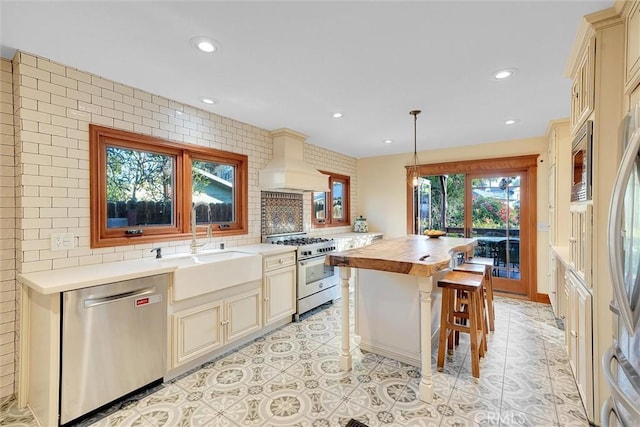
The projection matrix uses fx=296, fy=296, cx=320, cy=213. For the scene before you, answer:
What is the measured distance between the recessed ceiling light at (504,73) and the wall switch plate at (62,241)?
3.58 metres

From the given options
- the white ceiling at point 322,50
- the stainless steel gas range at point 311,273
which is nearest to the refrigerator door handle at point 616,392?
the white ceiling at point 322,50

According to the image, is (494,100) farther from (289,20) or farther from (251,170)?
(251,170)

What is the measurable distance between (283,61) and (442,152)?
12.6ft

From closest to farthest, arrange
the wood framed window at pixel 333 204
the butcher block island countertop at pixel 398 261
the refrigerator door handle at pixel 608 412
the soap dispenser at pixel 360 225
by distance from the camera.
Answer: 1. the refrigerator door handle at pixel 608 412
2. the butcher block island countertop at pixel 398 261
3. the wood framed window at pixel 333 204
4. the soap dispenser at pixel 360 225

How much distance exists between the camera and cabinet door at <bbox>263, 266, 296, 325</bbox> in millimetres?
3211

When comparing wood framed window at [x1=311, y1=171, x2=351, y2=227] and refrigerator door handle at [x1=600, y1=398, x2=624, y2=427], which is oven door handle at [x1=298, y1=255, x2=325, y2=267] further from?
refrigerator door handle at [x1=600, y1=398, x2=624, y2=427]

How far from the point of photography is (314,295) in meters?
3.91

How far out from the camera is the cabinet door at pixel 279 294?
10.5 ft

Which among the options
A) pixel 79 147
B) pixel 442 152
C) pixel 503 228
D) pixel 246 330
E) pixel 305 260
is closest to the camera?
pixel 79 147

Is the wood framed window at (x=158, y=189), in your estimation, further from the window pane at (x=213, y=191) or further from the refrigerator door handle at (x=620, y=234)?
the refrigerator door handle at (x=620, y=234)

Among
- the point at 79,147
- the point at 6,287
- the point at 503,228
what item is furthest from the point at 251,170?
the point at 503,228

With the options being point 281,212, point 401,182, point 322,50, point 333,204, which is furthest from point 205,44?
point 401,182

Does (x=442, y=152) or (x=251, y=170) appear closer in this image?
(x=251, y=170)

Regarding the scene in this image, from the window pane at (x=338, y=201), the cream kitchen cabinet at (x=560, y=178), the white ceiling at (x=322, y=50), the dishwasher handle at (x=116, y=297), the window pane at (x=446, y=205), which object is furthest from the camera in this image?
the window pane at (x=338, y=201)
